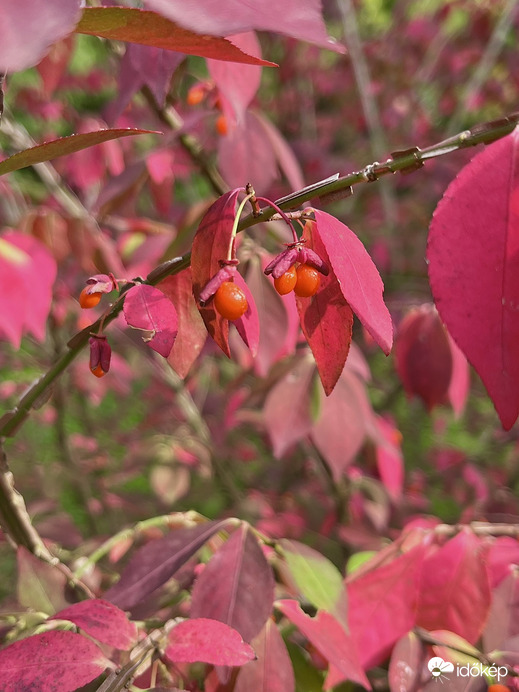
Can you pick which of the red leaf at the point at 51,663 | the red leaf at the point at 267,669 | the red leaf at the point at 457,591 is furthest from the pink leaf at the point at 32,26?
the red leaf at the point at 457,591

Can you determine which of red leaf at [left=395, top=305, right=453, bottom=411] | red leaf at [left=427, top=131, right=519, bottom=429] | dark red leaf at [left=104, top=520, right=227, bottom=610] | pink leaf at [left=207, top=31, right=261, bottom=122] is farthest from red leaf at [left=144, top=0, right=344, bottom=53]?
red leaf at [left=395, top=305, right=453, bottom=411]

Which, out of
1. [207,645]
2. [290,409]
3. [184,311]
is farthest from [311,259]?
[290,409]

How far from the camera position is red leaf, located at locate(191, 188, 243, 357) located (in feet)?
1.22

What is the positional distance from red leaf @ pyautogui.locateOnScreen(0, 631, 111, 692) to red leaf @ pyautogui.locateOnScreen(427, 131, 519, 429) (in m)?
0.32

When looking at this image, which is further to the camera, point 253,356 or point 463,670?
point 463,670

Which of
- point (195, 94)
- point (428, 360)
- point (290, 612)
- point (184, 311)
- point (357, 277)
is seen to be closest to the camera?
point (357, 277)

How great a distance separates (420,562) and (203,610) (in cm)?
25

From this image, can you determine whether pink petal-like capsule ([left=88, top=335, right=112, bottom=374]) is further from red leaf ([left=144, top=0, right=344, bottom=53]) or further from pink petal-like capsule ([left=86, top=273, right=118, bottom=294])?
red leaf ([left=144, top=0, right=344, bottom=53])

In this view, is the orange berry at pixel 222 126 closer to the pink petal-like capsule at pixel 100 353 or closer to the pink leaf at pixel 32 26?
the pink petal-like capsule at pixel 100 353

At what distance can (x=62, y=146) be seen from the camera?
0.32m

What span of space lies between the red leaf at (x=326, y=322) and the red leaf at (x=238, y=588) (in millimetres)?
237

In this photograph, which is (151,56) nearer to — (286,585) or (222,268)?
(222,268)

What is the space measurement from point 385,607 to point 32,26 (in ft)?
1.93

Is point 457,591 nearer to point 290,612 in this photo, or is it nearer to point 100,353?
point 290,612
